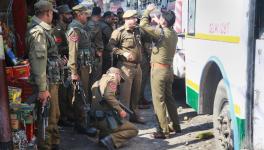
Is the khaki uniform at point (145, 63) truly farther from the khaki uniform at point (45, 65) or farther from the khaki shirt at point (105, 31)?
the khaki uniform at point (45, 65)

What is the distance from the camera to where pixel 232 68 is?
13.1 feet

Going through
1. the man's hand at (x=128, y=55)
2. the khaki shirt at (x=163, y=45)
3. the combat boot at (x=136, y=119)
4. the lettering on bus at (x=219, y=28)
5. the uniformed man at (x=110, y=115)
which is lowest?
the combat boot at (x=136, y=119)

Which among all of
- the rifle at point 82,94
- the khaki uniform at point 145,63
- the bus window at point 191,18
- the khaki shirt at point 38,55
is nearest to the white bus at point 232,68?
the bus window at point 191,18

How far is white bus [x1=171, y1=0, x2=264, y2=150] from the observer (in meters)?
3.64

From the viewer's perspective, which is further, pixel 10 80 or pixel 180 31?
pixel 180 31

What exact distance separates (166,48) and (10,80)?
2.27m

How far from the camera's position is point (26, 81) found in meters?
4.88

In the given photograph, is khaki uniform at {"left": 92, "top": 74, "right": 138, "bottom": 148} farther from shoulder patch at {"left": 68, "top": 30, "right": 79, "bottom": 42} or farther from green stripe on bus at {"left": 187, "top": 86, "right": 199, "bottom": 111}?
green stripe on bus at {"left": 187, "top": 86, "right": 199, "bottom": 111}

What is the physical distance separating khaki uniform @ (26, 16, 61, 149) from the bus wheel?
1906mm

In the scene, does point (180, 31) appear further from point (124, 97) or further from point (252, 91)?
point (252, 91)

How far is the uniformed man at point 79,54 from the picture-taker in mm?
5922

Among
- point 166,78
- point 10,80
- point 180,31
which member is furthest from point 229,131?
point 180,31

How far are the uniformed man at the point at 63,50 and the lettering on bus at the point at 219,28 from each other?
2627mm

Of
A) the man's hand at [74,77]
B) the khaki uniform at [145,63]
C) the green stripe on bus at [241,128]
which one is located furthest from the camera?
the khaki uniform at [145,63]
